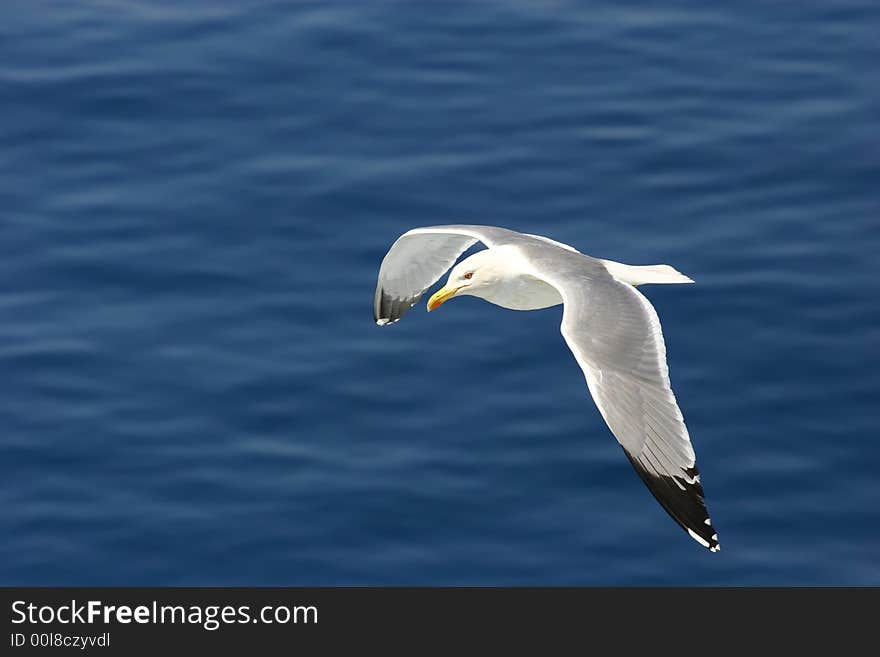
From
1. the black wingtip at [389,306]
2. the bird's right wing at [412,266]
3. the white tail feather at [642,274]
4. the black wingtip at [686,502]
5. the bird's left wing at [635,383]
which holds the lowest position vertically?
the black wingtip at [686,502]

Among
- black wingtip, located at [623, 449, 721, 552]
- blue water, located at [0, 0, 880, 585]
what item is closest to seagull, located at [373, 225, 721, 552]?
black wingtip, located at [623, 449, 721, 552]

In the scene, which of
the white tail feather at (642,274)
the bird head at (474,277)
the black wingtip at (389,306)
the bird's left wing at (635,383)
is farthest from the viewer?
the black wingtip at (389,306)

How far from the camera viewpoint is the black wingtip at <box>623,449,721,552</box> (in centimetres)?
1327

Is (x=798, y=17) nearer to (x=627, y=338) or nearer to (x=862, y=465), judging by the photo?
(x=862, y=465)

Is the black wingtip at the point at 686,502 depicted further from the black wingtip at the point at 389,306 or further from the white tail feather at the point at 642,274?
the black wingtip at the point at 389,306

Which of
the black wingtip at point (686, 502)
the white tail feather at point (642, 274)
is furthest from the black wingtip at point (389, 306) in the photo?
the black wingtip at point (686, 502)

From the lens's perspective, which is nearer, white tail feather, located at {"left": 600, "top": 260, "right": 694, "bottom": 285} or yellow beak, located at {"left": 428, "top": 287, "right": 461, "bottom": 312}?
white tail feather, located at {"left": 600, "top": 260, "right": 694, "bottom": 285}

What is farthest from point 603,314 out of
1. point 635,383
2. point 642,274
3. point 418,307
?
point 418,307

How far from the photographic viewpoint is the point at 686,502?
13336mm

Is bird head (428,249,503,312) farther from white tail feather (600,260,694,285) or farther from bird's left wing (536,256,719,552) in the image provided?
white tail feather (600,260,694,285)

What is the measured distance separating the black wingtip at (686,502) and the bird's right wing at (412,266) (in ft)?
17.1

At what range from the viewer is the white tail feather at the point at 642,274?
16141 millimetres

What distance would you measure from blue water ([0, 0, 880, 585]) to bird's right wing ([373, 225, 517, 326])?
2765mm

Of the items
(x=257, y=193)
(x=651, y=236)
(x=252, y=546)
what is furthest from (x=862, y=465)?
(x=257, y=193)
